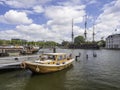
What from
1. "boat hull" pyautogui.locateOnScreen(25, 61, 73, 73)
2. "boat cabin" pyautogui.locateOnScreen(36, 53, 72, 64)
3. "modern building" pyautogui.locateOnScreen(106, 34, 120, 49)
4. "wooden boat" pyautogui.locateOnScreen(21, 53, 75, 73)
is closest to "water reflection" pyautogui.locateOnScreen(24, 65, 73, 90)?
"boat hull" pyautogui.locateOnScreen(25, 61, 73, 73)

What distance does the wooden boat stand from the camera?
25.2m

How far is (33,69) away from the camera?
2550 centimetres

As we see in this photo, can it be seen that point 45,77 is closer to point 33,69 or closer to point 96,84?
point 33,69

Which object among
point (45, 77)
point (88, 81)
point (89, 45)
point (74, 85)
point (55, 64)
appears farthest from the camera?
point (89, 45)

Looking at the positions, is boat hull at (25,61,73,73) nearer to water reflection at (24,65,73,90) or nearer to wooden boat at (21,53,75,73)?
wooden boat at (21,53,75,73)

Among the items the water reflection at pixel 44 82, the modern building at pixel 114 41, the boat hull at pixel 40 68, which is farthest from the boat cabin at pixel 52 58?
the modern building at pixel 114 41

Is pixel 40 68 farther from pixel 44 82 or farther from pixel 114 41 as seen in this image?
pixel 114 41

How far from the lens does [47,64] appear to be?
26.4 m

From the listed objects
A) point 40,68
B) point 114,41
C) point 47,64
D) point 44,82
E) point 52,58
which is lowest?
point 44,82

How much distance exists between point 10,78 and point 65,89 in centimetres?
876

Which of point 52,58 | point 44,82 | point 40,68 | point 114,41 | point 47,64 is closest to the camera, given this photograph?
point 44,82

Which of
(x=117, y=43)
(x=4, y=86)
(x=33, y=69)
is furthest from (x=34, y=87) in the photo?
(x=117, y=43)

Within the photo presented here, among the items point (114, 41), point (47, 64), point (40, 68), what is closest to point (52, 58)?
point (47, 64)

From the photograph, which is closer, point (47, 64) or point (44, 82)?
point (44, 82)
